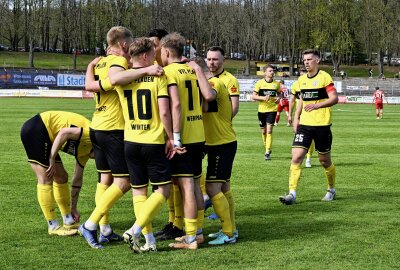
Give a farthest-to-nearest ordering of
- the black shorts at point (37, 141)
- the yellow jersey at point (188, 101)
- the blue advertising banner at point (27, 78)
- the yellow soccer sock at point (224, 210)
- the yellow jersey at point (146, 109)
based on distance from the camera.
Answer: the blue advertising banner at point (27, 78) < the black shorts at point (37, 141) < the yellow soccer sock at point (224, 210) < the yellow jersey at point (188, 101) < the yellow jersey at point (146, 109)

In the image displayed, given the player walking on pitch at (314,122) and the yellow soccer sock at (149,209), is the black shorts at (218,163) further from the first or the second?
the player walking on pitch at (314,122)

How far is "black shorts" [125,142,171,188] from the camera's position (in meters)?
6.73

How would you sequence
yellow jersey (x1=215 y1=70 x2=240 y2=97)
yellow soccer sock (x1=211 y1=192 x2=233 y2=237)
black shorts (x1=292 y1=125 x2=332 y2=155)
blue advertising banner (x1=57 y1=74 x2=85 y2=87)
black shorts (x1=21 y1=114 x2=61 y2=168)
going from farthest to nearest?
blue advertising banner (x1=57 y1=74 x2=85 y2=87) < black shorts (x1=292 y1=125 x2=332 y2=155) < yellow jersey (x1=215 y1=70 x2=240 y2=97) < black shorts (x1=21 y1=114 x2=61 y2=168) < yellow soccer sock (x1=211 y1=192 x2=233 y2=237)

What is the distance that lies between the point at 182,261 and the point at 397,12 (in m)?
93.1

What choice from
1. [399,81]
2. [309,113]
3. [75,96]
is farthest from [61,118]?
[399,81]

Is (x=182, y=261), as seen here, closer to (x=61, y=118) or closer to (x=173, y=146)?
(x=173, y=146)

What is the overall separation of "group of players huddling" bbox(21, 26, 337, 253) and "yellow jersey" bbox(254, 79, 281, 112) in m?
9.05

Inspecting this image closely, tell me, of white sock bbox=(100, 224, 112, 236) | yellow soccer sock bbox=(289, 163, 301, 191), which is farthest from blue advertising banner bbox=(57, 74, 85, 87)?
white sock bbox=(100, 224, 112, 236)

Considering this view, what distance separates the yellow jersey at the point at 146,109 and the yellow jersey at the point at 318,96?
449 cm

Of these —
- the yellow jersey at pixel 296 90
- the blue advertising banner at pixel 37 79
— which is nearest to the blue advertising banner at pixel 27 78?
the blue advertising banner at pixel 37 79

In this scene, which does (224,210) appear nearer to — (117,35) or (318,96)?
(117,35)

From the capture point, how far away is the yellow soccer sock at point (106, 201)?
23.3 ft

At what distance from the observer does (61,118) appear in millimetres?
7742

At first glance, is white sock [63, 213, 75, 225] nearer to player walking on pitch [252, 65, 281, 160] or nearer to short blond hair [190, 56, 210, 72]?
short blond hair [190, 56, 210, 72]
